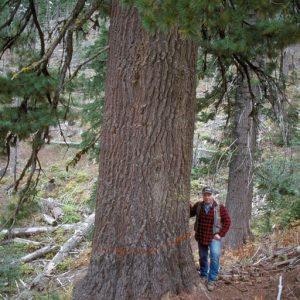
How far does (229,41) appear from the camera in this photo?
16.9ft

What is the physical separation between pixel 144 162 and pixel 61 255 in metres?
8.54

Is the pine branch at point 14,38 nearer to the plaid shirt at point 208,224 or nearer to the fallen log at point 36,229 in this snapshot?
the plaid shirt at point 208,224

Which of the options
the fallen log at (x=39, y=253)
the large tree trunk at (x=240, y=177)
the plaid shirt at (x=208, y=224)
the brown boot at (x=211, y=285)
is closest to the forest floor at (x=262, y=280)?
the brown boot at (x=211, y=285)

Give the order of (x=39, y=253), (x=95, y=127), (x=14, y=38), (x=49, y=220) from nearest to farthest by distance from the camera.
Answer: (x=14, y=38) → (x=95, y=127) → (x=39, y=253) → (x=49, y=220)

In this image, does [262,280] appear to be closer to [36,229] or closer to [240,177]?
[240,177]

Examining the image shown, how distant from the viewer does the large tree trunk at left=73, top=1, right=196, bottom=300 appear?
4.85 metres

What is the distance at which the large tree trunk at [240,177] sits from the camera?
1077cm

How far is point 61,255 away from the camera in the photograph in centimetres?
1262

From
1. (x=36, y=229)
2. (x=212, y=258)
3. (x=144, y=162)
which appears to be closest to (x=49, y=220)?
(x=36, y=229)

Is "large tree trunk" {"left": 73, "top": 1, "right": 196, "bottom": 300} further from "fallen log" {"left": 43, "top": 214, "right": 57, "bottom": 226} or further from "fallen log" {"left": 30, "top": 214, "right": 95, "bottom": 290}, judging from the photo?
"fallen log" {"left": 43, "top": 214, "right": 57, "bottom": 226}

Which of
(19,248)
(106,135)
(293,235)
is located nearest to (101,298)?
(106,135)

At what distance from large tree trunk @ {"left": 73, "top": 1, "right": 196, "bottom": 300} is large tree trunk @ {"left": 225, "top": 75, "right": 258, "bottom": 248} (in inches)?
227

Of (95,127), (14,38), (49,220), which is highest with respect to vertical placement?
(14,38)

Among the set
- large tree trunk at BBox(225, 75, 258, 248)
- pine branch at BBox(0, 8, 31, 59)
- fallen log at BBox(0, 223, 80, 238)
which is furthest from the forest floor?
fallen log at BBox(0, 223, 80, 238)
